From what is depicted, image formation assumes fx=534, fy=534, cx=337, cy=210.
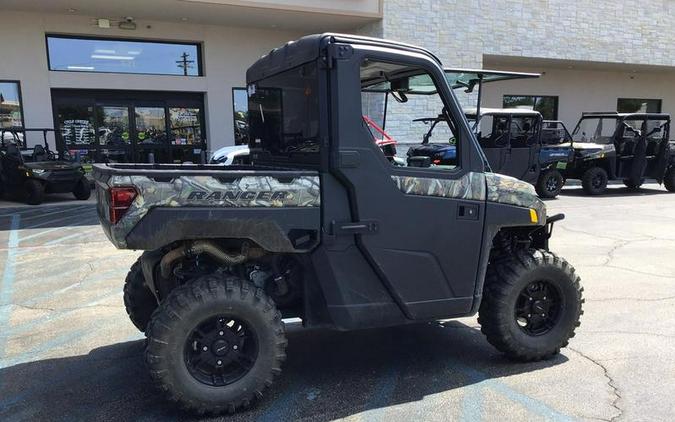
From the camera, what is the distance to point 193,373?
319 cm

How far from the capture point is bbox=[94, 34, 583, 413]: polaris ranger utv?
3.08 metres

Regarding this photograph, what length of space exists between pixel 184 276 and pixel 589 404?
106 inches

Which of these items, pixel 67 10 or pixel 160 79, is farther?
pixel 160 79

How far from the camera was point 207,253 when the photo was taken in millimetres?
3393

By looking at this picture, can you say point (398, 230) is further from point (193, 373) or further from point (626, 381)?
point (626, 381)

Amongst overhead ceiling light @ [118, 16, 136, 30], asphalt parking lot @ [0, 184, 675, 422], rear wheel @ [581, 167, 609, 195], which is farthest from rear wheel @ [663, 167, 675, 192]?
overhead ceiling light @ [118, 16, 136, 30]

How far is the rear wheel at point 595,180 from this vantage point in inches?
584

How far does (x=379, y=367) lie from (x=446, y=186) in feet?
4.74

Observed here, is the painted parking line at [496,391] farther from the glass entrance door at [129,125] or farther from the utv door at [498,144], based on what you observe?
the glass entrance door at [129,125]

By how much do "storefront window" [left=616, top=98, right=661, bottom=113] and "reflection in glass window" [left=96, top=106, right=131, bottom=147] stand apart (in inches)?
770

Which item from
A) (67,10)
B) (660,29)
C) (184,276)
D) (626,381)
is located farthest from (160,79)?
(660,29)

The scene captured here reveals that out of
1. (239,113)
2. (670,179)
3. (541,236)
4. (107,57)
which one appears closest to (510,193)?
(541,236)

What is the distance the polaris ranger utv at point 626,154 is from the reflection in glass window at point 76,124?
13680 millimetres

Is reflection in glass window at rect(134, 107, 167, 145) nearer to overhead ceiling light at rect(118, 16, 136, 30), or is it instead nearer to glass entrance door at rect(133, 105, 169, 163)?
glass entrance door at rect(133, 105, 169, 163)
